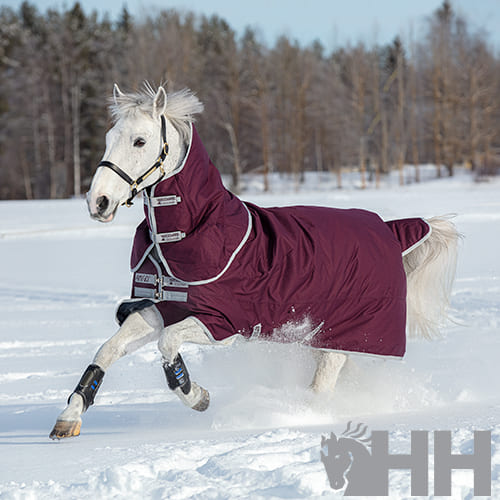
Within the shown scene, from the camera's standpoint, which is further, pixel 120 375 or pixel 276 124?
pixel 276 124

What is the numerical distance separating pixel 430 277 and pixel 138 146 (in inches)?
85.3

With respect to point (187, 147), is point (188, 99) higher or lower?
higher

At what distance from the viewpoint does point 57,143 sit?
32594 millimetres

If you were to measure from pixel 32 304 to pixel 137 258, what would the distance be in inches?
168

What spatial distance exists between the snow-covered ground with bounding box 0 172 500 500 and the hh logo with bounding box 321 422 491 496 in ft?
0.13

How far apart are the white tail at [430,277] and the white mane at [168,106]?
1.80 metres

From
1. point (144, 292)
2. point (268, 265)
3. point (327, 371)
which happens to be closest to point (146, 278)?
point (144, 292)

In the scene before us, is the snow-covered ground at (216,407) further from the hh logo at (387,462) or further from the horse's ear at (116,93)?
the horse's ear at (116,93)

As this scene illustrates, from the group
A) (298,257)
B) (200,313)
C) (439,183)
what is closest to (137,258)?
(200,313)

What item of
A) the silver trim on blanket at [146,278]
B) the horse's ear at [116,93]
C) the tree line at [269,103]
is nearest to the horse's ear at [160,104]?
the horse's ear at [116,93]

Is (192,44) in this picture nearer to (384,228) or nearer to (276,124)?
(276,124)

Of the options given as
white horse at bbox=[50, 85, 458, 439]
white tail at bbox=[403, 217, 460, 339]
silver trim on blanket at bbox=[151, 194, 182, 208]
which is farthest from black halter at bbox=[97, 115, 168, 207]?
white tail at bbox=[403, 217, 460, 339]

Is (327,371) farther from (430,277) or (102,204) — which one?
(102,204)

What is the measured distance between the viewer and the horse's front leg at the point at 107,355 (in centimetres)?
304
